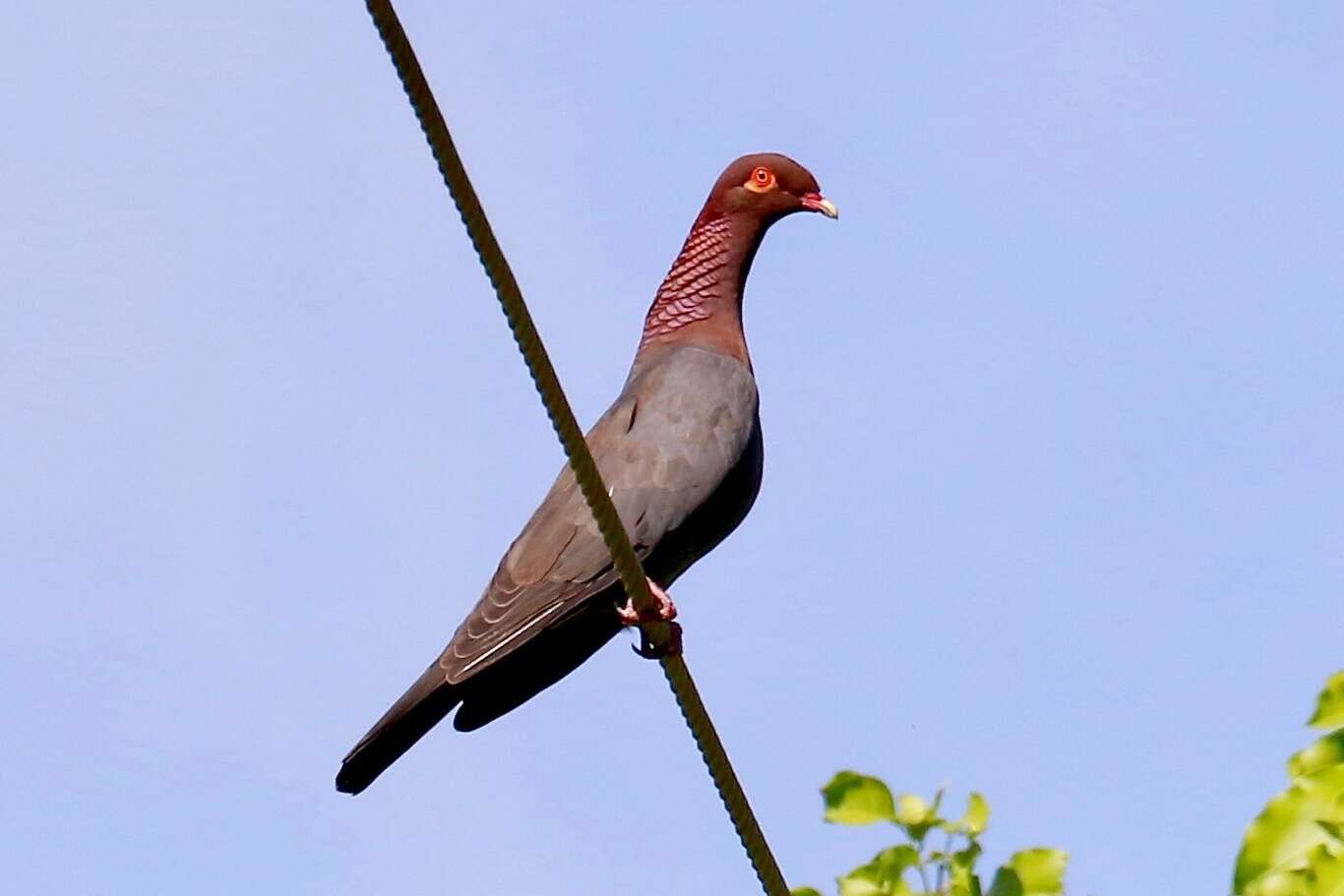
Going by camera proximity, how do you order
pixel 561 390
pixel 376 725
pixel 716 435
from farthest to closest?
pixel 716 435
pixel 376 725
pixel 561 390

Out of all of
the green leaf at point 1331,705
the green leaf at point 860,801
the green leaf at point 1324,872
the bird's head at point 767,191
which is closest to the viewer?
the green leaf at point 1324,872

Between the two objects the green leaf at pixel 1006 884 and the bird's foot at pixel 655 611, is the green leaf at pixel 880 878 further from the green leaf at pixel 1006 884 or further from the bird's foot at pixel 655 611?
the bird's foot at pixel 655 611

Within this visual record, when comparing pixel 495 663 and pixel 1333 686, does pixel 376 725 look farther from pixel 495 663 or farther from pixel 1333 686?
pixel 1333 686

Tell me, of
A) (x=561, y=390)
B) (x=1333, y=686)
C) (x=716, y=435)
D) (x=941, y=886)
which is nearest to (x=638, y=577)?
(x=561, y=390)

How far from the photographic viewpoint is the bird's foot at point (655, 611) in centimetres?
439

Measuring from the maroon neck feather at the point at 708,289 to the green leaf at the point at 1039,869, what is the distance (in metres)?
3.61

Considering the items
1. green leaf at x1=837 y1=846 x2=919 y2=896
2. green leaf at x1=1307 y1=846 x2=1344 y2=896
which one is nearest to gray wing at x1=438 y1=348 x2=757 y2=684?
green leaf at x1=837 y1=846 x2=919 y2=896

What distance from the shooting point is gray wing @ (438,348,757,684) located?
17.2 ft

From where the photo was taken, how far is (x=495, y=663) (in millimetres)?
5258

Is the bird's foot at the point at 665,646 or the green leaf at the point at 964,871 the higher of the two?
the bird's foot at the point at 665,646

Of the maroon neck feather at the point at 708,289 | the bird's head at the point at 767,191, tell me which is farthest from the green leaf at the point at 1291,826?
the bird's head at the point at 767,191

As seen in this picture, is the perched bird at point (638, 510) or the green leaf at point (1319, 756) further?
the perched bird at point (638, 510)

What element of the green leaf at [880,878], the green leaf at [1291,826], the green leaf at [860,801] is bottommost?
the green leaf at [1291,826]

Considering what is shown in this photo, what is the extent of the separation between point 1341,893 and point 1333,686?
32cm
